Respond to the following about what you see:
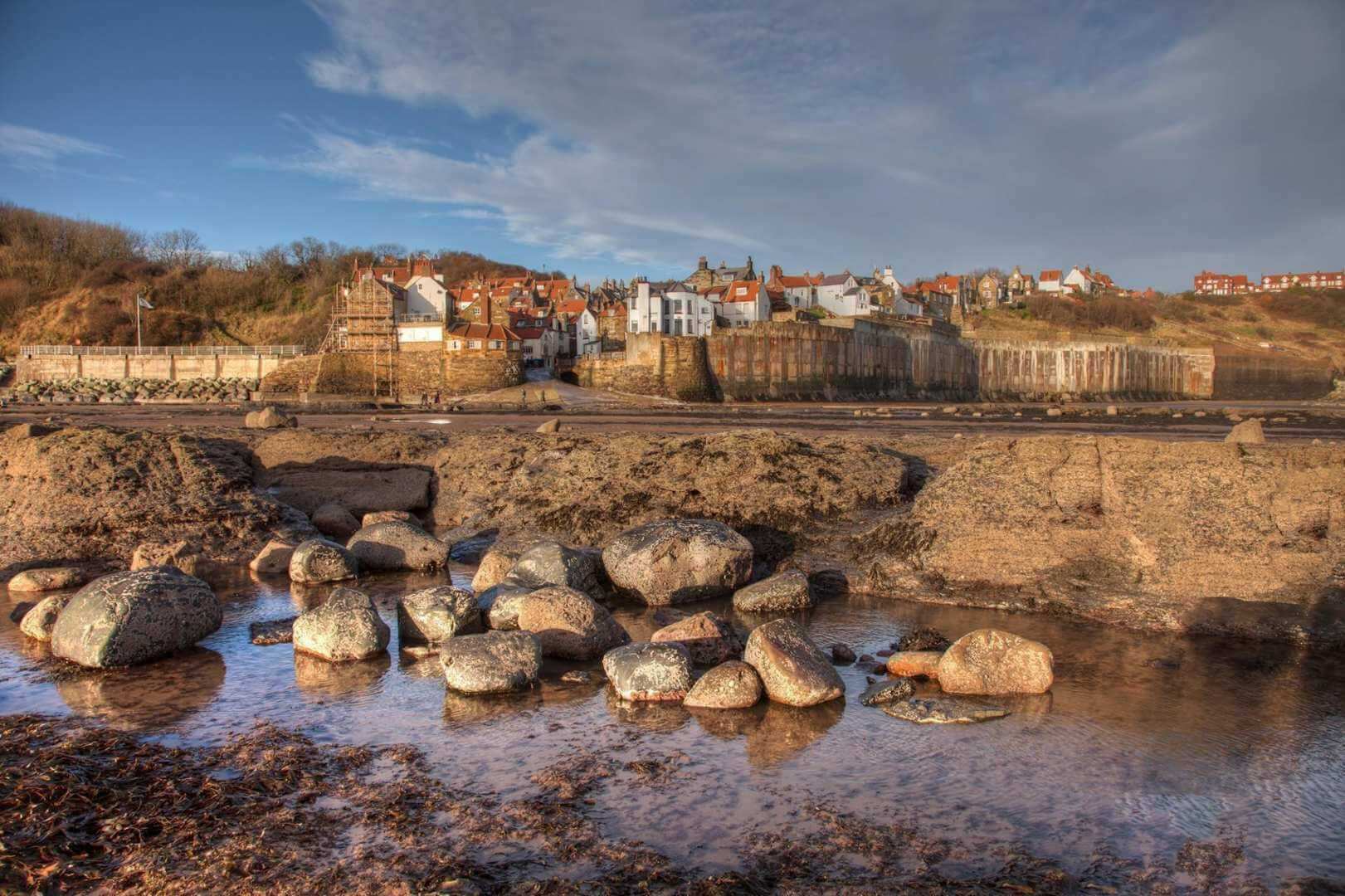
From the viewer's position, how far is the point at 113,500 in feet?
49.4

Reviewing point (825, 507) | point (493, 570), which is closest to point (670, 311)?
point (825, 507)

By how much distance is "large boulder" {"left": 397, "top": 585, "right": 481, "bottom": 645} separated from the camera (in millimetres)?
10297

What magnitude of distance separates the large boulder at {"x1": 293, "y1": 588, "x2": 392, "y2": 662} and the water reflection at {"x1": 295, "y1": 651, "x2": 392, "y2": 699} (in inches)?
3.4

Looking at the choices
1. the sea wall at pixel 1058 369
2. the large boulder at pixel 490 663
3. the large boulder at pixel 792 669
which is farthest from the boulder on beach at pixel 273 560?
the sea wall at pixel 1058 369

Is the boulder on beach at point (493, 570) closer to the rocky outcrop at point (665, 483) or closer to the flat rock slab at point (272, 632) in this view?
the flat rock slab at point (272, 632)

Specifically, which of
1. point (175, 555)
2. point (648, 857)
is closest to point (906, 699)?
point (648, 857)

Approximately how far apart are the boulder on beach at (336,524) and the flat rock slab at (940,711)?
38.3 ft

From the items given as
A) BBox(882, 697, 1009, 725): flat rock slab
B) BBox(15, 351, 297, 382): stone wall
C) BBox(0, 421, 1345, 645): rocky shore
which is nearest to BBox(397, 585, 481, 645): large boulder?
BBox(0, 421, 1345, 645): rocky shore

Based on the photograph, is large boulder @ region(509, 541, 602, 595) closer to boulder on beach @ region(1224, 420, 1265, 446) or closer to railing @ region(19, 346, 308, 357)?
boulder on beach @ region(1224, 420, 1265, 446)

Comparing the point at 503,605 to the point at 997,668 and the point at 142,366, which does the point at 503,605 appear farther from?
the point at 142,366

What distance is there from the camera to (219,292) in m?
104

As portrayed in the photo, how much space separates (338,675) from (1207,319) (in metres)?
170

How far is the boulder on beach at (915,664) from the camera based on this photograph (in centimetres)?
920

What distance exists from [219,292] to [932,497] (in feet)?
357
